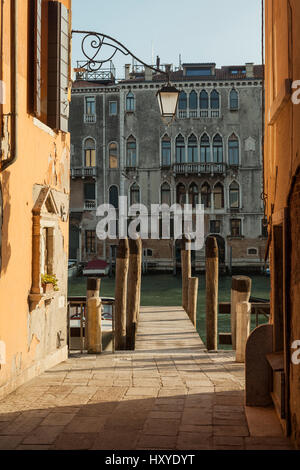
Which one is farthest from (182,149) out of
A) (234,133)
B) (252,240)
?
(252,240)

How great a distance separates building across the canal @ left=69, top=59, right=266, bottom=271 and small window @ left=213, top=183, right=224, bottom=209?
0.06 metres

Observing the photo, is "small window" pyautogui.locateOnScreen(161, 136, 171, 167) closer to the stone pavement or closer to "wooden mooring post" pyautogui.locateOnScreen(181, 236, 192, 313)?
"wooden mooring post" pyautogui.locateOnScreen(181, 236, 192, 313)

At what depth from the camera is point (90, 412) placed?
402 centimetres

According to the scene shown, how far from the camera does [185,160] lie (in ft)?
104

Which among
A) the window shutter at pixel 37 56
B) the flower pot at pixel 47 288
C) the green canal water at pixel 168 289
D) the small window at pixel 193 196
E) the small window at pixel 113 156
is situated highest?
the small window at pixel 113 156

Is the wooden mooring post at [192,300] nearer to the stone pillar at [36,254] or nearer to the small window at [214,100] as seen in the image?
the stone pillar at [36,254]

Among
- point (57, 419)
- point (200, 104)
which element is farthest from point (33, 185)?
point (200, 104)

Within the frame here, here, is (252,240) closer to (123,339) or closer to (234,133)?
(234,133)

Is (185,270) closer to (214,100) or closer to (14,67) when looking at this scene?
(14,67)

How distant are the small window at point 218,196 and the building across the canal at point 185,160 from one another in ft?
0.19

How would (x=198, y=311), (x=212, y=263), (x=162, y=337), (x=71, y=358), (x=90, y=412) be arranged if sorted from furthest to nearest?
1. (x=198, y=311)
2. (x=212, y=263)
3. (x=162, y=337)
4. (x=71, y=358)
5. (x=90, y=412)

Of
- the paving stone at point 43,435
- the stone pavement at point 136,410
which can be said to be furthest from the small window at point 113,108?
the paving stone at point 43,435

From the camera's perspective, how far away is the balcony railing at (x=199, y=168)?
31.2 m
